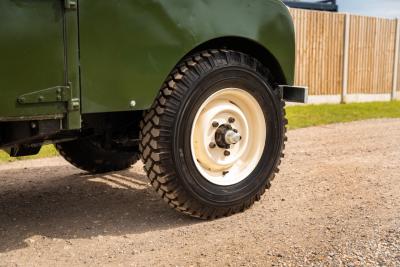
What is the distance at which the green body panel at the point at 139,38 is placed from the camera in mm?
2908

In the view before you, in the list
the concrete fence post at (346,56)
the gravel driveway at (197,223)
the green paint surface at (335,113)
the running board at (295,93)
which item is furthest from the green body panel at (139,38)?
the concrete fence post at (346,56)

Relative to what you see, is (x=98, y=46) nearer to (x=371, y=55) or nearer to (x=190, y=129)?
(x=190, y=129)

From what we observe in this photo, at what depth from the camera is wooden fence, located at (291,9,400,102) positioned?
37.4 feet

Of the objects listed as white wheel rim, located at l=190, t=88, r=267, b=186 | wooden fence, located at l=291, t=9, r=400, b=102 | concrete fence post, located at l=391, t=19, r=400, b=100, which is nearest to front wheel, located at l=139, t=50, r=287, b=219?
white wheel rim, located at l=190, t=88, r=267, b=186

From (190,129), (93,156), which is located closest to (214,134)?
(190,129)

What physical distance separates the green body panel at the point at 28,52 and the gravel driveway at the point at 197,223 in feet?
2.73

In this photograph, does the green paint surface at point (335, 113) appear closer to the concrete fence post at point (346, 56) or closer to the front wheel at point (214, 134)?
the concrete fence post at point (346, 56)

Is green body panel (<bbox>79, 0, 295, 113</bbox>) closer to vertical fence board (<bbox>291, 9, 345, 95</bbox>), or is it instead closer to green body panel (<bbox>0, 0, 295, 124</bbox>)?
green body panel (<bbox>0, 0, 295, 124</bbox>)

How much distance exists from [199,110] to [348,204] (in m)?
1.27

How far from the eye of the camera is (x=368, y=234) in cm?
316

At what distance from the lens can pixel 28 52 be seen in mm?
2697

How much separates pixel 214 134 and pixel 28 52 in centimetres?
136

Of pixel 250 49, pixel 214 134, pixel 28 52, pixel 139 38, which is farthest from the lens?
pixel 250 49

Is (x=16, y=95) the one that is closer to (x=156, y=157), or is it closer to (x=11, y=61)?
(x=11, y=61)
